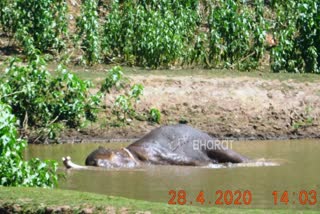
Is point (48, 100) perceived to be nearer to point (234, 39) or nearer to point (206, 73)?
point (206, 73)

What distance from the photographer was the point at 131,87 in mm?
14094

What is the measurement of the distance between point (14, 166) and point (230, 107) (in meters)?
6.69

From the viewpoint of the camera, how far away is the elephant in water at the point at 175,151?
1102 cm

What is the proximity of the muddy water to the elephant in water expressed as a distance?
255 mm

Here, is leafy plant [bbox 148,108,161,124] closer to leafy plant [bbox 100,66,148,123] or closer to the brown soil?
the brown soil

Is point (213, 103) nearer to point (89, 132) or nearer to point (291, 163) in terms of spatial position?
point (89, 132)

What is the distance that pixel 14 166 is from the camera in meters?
7.95

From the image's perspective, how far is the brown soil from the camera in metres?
13.6

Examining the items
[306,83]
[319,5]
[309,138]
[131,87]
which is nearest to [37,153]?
[131,87]

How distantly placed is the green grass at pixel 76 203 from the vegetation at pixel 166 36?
31.1 ft

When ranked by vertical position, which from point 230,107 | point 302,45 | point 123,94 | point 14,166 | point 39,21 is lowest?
point 230,107
